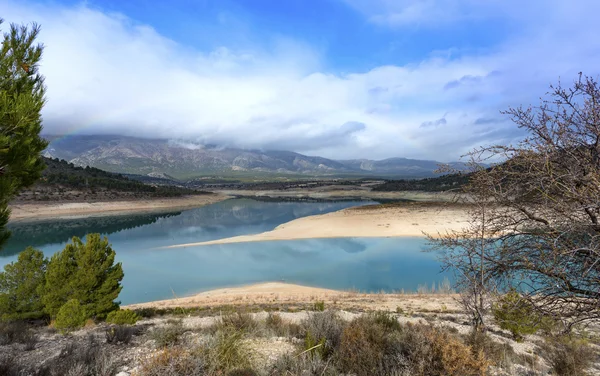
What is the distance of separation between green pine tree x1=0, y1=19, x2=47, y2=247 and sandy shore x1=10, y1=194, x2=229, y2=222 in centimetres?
4465

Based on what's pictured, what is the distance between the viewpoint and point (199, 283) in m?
18.5

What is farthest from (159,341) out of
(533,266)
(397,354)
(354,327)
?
(533,266)

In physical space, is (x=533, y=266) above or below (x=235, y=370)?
above

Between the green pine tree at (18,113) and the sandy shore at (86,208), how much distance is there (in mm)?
44647

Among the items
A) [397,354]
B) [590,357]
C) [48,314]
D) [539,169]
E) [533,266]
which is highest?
[539,169]

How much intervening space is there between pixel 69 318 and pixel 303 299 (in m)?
9.00

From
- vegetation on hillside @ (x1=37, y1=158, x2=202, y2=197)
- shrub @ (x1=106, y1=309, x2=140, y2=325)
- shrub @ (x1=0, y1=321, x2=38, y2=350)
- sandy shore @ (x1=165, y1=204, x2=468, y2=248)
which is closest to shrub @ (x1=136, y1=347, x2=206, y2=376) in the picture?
A: shrub @ (x1=0, y1=321, x2=38, y2=350)

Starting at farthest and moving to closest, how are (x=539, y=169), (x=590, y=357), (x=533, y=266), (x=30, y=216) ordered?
(x=30, y=216), (x=590, y=357), (x=539, y=169), (x=533, y=266)

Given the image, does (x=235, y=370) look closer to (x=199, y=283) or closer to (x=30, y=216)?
(x=199, y=283)

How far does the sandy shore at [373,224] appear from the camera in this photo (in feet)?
106

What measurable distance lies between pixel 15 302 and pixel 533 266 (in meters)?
12.1

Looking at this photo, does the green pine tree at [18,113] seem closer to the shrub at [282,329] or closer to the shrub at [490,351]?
the shrub at [282,329]

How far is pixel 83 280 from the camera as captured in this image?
28.0 ft

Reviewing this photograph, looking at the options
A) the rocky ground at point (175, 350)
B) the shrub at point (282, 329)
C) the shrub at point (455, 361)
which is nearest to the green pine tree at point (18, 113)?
the rocky ground at point (175, 350)
